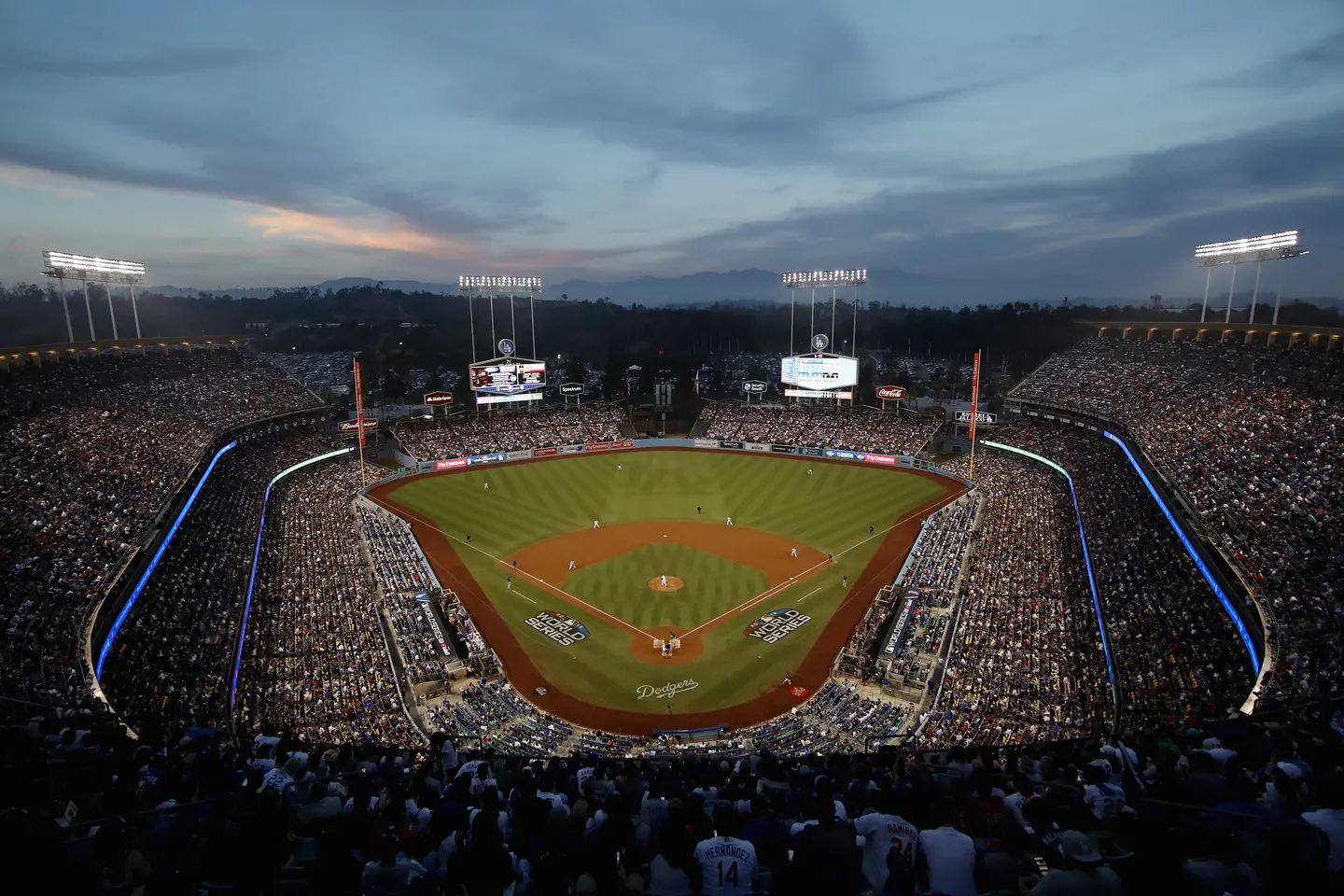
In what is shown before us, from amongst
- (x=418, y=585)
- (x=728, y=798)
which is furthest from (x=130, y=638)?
(x=728, y=798)

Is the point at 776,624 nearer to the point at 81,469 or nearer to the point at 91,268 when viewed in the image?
the point at 81,469

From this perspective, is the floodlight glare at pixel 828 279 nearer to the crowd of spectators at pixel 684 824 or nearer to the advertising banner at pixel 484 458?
the advertising banner at pixel 484 458

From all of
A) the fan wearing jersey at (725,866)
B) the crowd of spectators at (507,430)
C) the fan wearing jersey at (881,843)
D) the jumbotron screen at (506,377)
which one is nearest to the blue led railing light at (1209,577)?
the fan wearing jersey at (881,843)

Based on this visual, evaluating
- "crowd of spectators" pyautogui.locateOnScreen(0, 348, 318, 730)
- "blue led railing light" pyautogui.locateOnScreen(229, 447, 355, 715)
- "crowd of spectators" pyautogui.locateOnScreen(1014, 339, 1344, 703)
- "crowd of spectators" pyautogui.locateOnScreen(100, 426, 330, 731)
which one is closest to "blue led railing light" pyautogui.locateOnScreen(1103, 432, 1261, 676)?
"crowd of spectators" pyautogui.locateOnScreen(1014, 339, 1344, 703)

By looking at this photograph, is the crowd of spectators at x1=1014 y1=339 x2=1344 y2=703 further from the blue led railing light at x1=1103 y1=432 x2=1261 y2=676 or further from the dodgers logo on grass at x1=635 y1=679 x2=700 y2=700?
the dodgers logo on grass at x1=635 y1=679 x2=700 y2=700

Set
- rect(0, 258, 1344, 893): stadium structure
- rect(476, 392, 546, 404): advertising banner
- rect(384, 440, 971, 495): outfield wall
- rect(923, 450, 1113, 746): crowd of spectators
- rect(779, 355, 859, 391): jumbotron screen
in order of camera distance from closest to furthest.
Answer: rect(0, 258, 1344, 893): stadium structure, rect(923, 450, 1113, 746): crowd of spectators, rect(384, 440, 971, 495): outfield wall, rect(779, 355, 859, 391): jumbotron screen, rect(476, 392, 546, 404): advertising banner

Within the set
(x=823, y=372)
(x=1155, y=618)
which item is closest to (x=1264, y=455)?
(x=1155, y=618)
